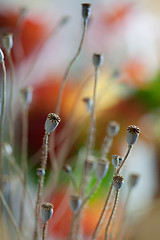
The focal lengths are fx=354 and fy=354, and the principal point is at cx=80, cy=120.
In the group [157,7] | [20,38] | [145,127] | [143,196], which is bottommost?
[143,196]

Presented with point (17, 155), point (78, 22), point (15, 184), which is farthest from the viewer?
point (78, 22)

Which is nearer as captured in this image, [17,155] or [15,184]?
[15,184]

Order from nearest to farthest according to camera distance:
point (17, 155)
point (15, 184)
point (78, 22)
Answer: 1. point (15, 184)
2. point (17, 155)
3. point (78, 22)

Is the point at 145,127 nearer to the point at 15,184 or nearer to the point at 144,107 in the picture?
the point at 144,107

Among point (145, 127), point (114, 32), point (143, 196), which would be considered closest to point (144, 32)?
point (114, 32)

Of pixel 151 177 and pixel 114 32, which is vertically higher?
pixel 114 32

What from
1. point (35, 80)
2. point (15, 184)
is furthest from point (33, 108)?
point (15, 184)
